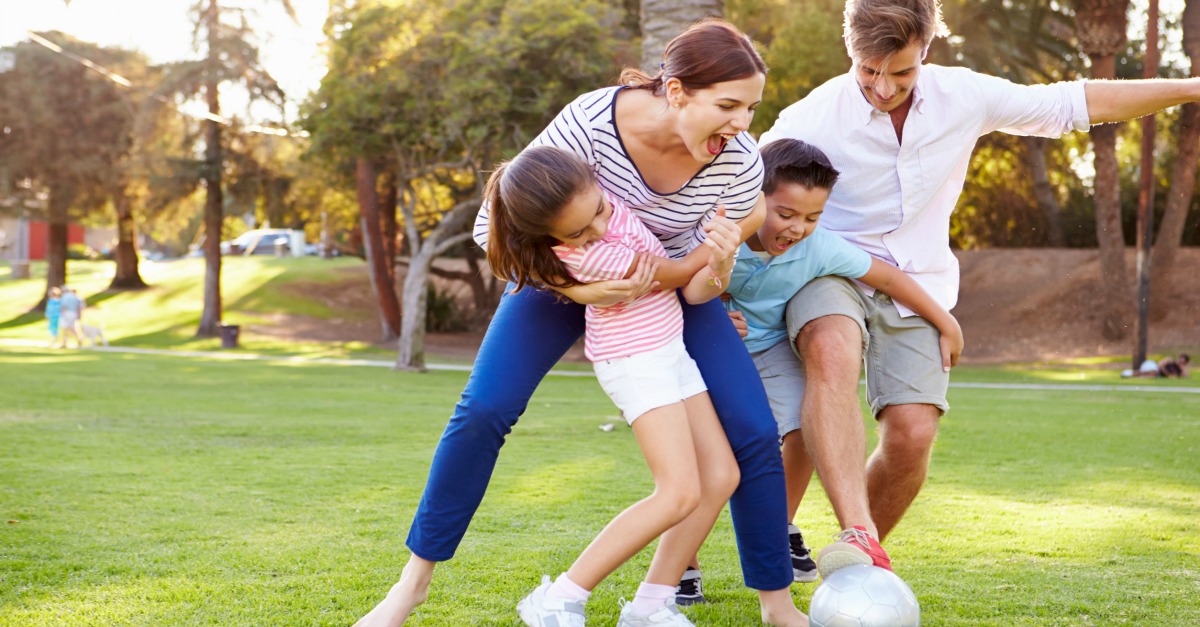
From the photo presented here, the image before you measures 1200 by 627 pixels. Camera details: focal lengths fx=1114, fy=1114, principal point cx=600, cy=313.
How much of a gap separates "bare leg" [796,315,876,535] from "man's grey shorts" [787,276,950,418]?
3.7 inches

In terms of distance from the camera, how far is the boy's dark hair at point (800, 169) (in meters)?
3.99

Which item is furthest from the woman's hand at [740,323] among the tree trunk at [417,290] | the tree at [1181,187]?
the tree at [1181,187]

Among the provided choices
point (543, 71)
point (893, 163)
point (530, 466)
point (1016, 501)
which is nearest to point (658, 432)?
point (893, 163)

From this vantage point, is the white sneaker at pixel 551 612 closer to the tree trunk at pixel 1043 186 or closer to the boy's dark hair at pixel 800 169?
the boy's dark hair at pixel 800 169

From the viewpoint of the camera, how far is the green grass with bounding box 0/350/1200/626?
13.0 ft

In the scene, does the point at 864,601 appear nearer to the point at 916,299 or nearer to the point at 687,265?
the point at 687,265

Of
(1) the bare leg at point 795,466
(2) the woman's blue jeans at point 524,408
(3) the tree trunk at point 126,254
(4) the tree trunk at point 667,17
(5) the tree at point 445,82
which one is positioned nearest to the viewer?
(2) the woman's blue jeans at point 524,408

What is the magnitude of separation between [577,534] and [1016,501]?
2.79m

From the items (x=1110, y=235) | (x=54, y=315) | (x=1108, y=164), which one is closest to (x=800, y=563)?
(x=1108, y=164)

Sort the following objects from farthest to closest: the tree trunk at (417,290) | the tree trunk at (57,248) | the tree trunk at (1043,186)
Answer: the tree trunk at (57,248)
the tree trunk at (1043,186)
the tree trunk at (417,290)

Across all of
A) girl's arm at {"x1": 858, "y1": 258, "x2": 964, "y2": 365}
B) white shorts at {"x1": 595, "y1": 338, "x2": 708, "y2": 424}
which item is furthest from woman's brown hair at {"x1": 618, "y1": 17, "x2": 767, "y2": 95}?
girl's arm at {"x1": 858, "y1": 258, "x2": 964, "y2": 365}

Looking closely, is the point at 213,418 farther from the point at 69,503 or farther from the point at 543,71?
the point at 543,71

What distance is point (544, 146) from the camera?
360 cm

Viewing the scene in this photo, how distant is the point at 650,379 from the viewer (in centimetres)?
358
